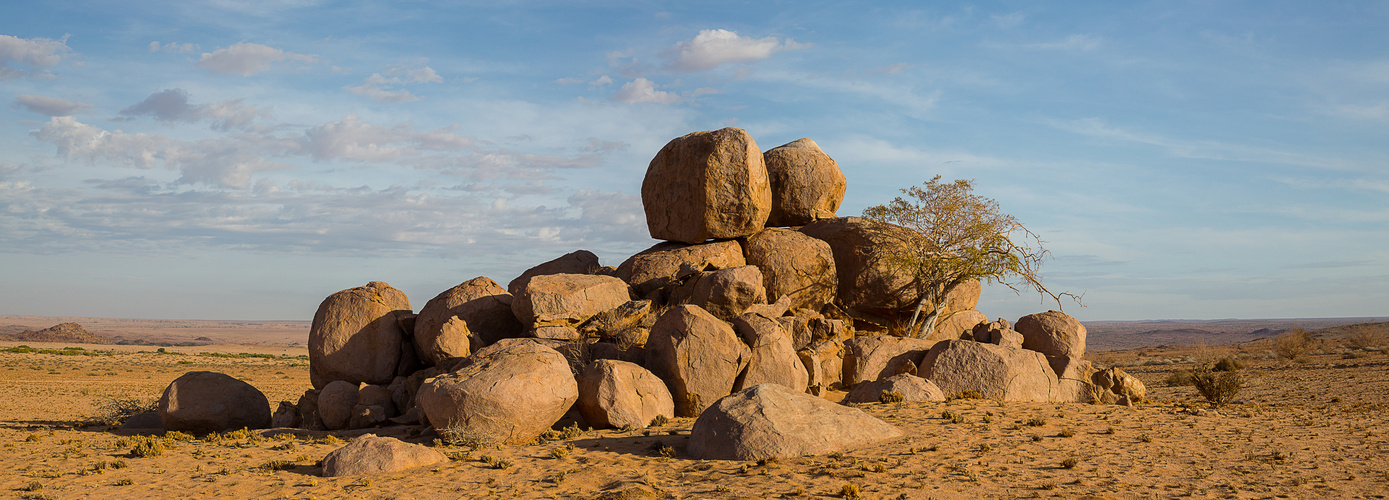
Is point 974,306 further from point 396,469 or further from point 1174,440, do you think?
point 396,469

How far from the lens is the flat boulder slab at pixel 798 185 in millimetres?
27312

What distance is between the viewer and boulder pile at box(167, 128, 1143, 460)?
1567cm

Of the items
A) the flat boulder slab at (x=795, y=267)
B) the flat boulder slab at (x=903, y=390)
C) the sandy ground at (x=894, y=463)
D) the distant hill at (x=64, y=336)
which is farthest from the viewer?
the distant hill at (x=64, y=336)

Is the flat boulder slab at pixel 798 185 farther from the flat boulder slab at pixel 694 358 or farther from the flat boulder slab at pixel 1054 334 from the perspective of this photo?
the flat boulder slab at pixel 694 358

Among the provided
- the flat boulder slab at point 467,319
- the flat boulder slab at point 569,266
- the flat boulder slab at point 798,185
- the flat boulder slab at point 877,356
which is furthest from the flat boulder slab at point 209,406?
the flat boulder slab at point 798,185

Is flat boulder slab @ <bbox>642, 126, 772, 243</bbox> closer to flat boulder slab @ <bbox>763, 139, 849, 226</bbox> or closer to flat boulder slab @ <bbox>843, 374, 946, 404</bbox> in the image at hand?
flat boulder slab @ <bbox>763, 139, 849, 226</bbox>

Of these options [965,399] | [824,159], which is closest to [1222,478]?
[965,399]

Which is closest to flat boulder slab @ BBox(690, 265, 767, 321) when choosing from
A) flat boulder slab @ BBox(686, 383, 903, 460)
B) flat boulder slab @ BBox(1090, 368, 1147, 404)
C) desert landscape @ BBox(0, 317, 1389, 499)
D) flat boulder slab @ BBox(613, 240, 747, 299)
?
flat boulder slab @ BBox(613, 240, 747, 299)

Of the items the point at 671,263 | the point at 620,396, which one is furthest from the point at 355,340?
the point at 671,263

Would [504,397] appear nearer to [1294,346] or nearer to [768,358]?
[768,358]

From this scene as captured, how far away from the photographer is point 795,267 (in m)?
24.2

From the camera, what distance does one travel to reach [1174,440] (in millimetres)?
15000

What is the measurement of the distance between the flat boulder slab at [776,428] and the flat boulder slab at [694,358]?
2691mm

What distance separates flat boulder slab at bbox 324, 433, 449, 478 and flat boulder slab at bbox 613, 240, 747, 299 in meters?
9.19
